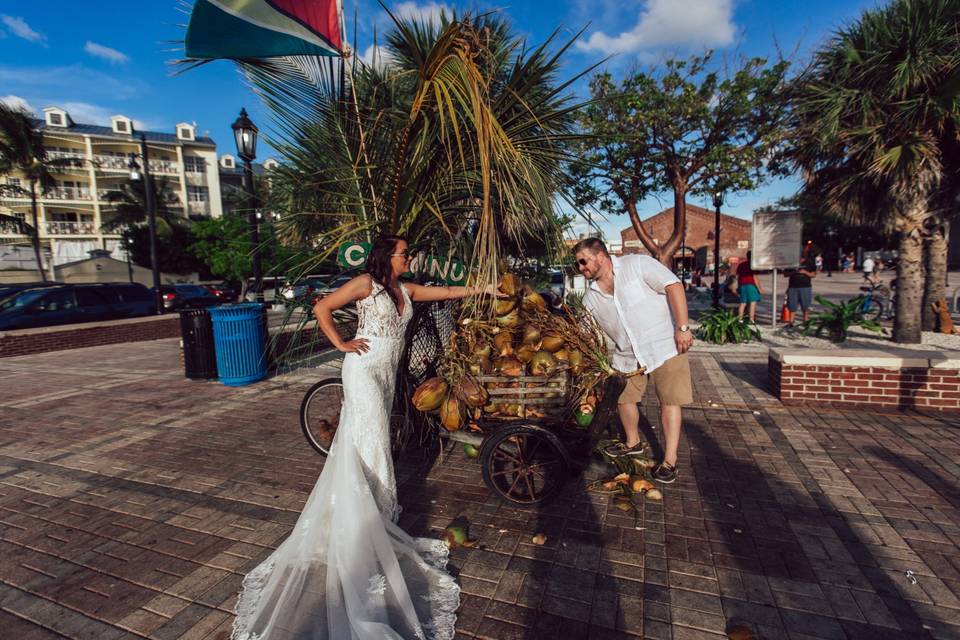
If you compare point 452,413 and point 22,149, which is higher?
point 22,149

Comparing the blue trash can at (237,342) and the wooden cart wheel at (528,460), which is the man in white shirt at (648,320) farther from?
the blue trash can at (237,342)

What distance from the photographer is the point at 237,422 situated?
16.9 ft

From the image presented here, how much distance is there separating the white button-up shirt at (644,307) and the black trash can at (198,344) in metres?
6.59

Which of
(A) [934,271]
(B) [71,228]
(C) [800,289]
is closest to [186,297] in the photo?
(C) [800,289]

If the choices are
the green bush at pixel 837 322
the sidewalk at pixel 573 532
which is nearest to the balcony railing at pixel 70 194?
the sidewalk at pixel 573 532

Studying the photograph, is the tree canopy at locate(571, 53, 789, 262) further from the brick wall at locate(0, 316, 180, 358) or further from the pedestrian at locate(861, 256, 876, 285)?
the brick wall at locate(0, 316, 180, 358)

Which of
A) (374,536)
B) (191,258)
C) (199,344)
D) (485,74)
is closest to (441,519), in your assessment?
(374,536)

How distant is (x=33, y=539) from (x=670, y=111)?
12060 mm

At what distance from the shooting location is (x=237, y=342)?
6.76m

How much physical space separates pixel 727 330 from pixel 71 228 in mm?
58417

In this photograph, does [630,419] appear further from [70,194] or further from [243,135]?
[70,194]

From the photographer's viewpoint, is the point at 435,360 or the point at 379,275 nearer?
the point at 379,275

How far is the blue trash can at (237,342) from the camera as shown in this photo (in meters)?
6.71

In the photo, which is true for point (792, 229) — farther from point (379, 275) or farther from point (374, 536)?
point (374, 536)
